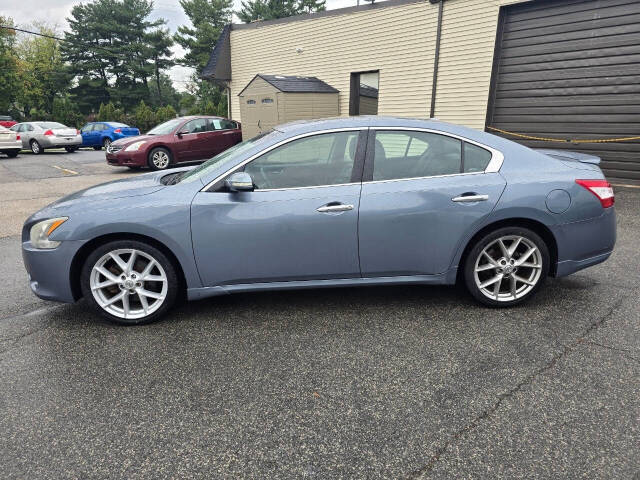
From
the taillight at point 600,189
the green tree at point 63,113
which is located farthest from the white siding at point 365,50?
the green tree at point 63,113

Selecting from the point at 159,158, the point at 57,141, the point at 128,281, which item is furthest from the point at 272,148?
the point at 57,141

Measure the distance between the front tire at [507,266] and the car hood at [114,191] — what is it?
96.2 inches

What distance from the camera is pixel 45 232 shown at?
10.3 ft

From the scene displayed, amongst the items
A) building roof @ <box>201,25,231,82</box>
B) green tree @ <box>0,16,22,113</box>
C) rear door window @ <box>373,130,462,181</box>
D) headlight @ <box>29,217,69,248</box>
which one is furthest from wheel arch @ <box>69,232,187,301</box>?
green tree @ <box>0,16,22,113</box>

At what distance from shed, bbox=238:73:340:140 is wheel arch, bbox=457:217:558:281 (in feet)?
32.5

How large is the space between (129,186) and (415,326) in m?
2.47

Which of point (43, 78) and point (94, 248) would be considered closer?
point (94, 248)

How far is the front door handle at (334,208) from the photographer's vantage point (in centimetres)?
317

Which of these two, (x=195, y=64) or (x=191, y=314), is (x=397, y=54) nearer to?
(x=191, y=314)

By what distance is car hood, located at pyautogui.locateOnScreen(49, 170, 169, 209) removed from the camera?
3295mm

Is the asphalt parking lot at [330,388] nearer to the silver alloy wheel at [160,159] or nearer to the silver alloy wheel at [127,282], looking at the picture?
the silver alloy wheel at [127,282]

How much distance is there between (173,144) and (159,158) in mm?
553

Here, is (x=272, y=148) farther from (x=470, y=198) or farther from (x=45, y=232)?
(x=45, y=232)

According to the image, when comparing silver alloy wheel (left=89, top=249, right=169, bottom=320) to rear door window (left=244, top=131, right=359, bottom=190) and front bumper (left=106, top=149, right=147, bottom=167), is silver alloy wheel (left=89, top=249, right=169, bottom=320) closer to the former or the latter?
rear door window (left=244, top=131, right=359, bottom=190)
